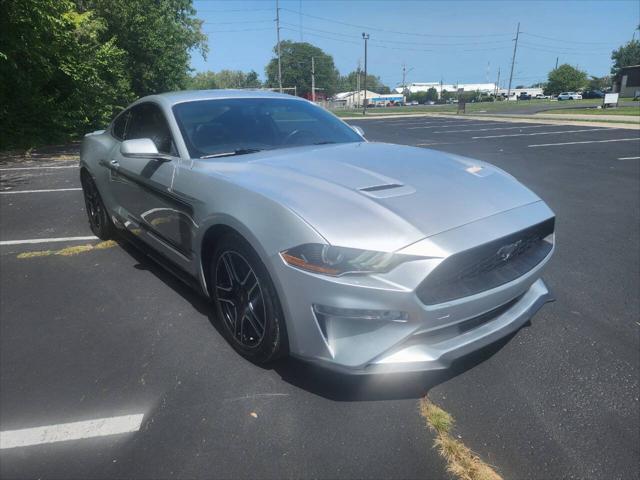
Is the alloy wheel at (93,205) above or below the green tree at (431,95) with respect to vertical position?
above

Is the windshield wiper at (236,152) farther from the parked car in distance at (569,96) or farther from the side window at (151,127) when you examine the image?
the parked car in distance at (569,96)

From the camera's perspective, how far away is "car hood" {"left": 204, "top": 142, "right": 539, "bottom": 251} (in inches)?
82.1

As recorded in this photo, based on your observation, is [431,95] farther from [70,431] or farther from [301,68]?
[70,431]

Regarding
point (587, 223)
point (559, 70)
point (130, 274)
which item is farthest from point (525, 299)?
point (559, 70)

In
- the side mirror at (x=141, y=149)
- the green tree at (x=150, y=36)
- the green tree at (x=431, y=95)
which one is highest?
the green tree at (x=150, y=36)

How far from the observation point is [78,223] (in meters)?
5.90

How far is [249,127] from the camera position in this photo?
347 centimetres

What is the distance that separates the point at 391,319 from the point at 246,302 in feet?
2.99

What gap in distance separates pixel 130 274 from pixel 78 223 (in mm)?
2310

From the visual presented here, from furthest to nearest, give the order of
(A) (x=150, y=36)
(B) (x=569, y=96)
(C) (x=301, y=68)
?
1. (C) (x=301, y=68)
2. (B) (x=569, y=96)
3. (A) (x=150, y=36)

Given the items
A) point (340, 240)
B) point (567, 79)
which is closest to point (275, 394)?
point (340, 240)

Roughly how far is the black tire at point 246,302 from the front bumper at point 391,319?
0.46 feet

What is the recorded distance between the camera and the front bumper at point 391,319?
1.99 metres

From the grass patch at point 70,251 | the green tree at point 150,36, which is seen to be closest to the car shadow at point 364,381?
the grass patch at point 70,251
